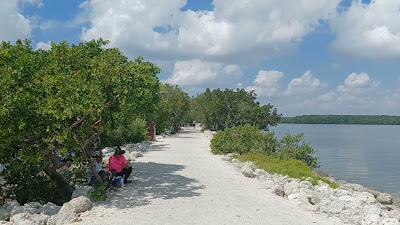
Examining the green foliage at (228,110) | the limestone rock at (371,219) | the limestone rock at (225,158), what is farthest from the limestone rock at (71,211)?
the green foliage at (228,110)

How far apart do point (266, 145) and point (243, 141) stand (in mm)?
1812

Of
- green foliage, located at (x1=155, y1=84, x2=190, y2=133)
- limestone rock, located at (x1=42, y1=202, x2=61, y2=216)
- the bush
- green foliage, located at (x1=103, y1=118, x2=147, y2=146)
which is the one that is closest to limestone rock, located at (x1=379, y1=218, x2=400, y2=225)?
limestone rock, located at (x1=42, y1=202, x2=61, y2=216)

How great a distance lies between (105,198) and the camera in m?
16.3

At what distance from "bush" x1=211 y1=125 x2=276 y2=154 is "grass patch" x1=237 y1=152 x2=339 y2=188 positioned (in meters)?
1.51

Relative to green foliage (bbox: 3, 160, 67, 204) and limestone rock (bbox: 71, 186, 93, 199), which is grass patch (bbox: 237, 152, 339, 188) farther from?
green foliage (bbox: 3, 160, 67, 204)

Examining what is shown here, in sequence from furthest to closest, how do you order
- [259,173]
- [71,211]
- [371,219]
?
[259,173] < [71,211] < [371,219]

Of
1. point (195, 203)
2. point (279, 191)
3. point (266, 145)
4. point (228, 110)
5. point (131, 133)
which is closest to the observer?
point (195, 203)

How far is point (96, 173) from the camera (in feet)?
59.5

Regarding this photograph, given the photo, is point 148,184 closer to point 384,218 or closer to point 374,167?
point 384,218

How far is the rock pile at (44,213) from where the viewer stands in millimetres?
13352

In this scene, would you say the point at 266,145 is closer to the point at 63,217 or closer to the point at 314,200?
the point at 314,200

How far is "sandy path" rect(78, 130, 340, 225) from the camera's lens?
45.5ft

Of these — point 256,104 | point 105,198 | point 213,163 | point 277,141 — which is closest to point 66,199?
point 105,198

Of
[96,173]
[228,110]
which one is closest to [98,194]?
[96,173]
